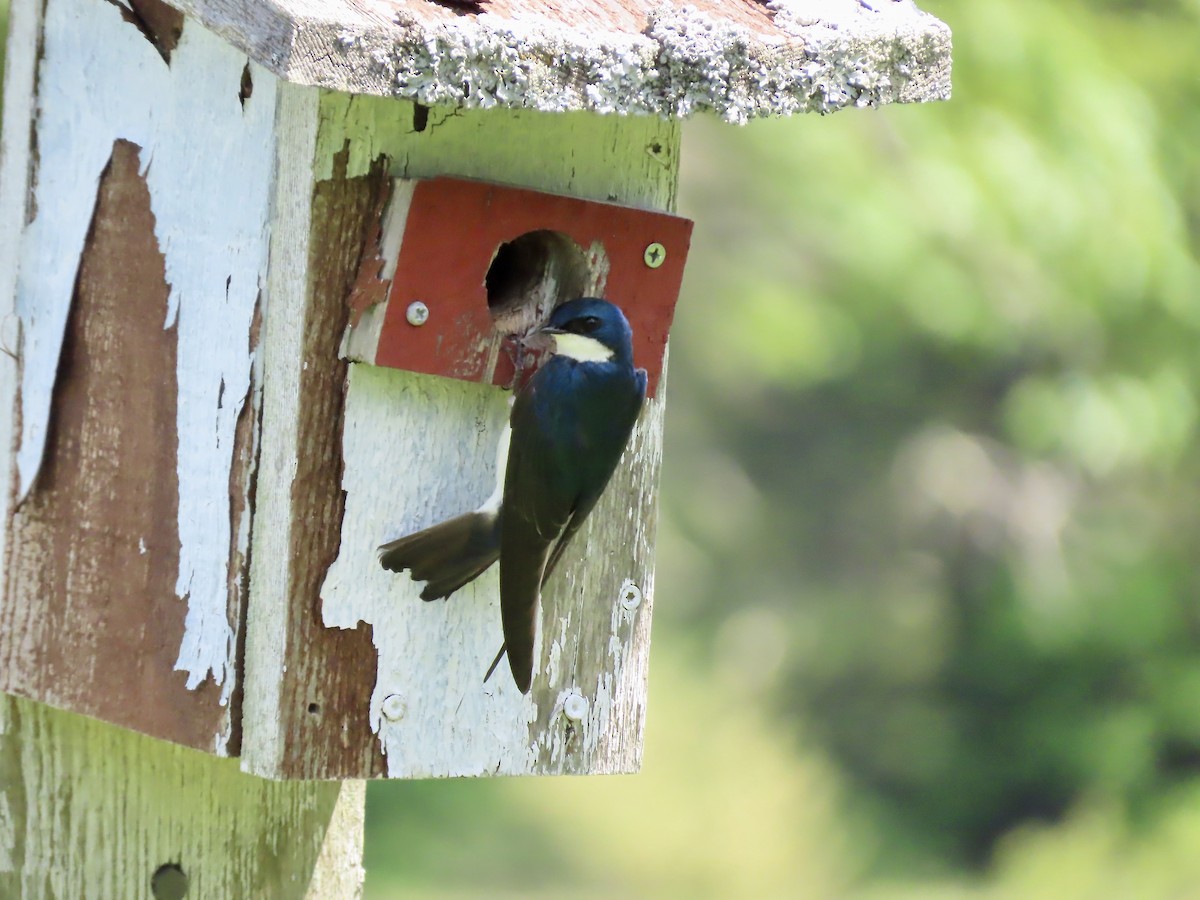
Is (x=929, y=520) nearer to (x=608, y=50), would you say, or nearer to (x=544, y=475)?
(x=544, y=475)

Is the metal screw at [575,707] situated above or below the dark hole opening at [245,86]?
below

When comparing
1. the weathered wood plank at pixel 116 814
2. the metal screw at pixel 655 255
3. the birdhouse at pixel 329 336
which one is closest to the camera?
the birdhouse at pixel 329 336

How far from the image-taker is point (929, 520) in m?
8.18

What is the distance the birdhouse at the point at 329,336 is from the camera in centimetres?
187

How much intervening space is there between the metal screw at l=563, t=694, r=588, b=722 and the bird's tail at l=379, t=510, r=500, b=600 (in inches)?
9.1

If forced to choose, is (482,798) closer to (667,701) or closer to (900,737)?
(667,701)

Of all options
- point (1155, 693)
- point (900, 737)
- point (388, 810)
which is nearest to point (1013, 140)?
point (1155, 693)

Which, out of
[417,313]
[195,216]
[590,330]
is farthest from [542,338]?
[195,216]

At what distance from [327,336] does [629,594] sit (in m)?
0.51

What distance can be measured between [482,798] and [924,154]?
4122 millimetres

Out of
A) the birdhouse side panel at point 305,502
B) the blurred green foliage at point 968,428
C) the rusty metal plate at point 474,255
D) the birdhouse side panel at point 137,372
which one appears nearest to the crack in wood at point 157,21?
the birdhouse side panel at point 137,372

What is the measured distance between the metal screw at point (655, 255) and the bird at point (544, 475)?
0.12m

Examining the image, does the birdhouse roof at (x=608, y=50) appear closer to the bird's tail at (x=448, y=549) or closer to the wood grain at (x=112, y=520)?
the wood grain at (x=112, y=520)

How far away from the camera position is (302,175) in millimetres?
1854
